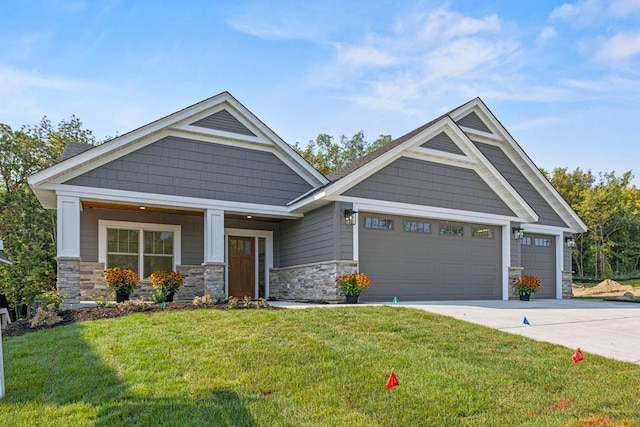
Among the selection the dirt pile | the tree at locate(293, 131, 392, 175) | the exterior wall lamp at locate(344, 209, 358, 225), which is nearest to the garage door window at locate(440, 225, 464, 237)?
the exterior wall lamp at locate(344, 209, 358, 225)

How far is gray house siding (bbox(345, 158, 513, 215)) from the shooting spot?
12.5 meters

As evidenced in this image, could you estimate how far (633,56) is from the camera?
12164mm

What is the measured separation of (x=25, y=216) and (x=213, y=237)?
14.0 meters

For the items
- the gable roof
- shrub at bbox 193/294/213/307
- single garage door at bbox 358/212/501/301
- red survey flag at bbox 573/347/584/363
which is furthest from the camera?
single garage door at bbox 358/212/501/301

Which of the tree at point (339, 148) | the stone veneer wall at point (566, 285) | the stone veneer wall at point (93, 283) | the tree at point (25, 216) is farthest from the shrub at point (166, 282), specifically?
the tree at point (339, 148)

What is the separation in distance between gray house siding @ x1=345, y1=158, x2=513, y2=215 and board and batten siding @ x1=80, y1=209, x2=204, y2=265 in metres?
4.70

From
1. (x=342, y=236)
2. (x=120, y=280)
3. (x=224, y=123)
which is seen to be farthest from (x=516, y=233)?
(x=120, y=280)

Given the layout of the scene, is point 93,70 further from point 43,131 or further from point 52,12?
point 43,131

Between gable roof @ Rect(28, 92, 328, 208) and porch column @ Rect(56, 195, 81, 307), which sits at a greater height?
gable roof @ Rect(28, 92, 328, 208)

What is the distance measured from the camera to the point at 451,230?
44.9ft

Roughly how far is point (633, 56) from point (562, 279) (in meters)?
8.06

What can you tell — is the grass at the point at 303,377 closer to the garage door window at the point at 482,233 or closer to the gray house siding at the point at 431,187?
the gray house siding at the point at 431,187

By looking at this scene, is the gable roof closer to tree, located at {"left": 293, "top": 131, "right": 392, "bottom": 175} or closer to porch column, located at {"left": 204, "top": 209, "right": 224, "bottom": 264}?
porch column, located at {"left": 204, "top": 209, "right": 224, "bottom": 264}

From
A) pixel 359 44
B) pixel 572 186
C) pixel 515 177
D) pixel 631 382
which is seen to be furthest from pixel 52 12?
pixel 572 186
